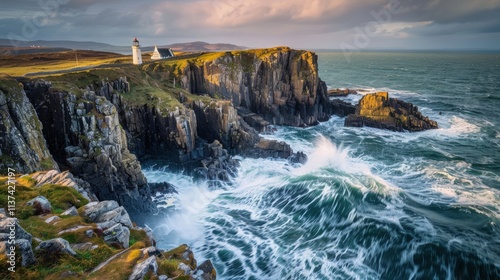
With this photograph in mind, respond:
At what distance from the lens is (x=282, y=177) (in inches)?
1639

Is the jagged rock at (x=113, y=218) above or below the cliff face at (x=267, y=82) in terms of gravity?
below

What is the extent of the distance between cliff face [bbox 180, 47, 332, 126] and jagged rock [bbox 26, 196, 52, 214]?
5004cm

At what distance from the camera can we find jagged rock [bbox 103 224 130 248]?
15.4 meters

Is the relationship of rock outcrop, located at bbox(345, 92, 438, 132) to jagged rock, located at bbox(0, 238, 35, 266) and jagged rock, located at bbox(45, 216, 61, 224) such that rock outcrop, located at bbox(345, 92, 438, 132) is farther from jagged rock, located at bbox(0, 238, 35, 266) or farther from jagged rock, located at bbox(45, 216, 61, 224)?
jagged rock, located at bbox(0, 238, 35, 266)

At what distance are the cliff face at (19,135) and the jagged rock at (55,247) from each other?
17.5 m

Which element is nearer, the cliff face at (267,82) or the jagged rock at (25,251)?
the jagged rock at (25,251)

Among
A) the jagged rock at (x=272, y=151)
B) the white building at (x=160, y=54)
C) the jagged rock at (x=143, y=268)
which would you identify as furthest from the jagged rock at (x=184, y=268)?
the white building at (x=160, y=54)

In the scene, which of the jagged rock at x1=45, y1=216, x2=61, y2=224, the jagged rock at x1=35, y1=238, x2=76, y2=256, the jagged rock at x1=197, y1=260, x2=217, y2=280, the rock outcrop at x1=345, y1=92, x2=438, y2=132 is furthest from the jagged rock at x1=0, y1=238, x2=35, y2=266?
the rock outcrop at x1=345, y1=92, x2=438, y2=132

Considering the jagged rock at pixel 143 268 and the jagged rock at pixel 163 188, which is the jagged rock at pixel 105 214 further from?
the jagged rock at pixel 163 188

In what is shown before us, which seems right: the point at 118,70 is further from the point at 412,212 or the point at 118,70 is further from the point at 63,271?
the point at 412,212

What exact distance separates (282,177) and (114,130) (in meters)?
23.5

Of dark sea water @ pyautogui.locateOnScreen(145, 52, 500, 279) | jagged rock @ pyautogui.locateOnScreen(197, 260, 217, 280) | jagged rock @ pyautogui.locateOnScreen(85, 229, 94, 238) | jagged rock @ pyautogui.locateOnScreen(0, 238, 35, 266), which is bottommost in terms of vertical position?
dark sea water @ pyautogui.locateOnScreen(145, 52, 500, 279)

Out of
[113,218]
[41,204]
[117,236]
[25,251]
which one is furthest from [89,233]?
[41,204]

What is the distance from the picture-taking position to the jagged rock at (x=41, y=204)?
656 inches
